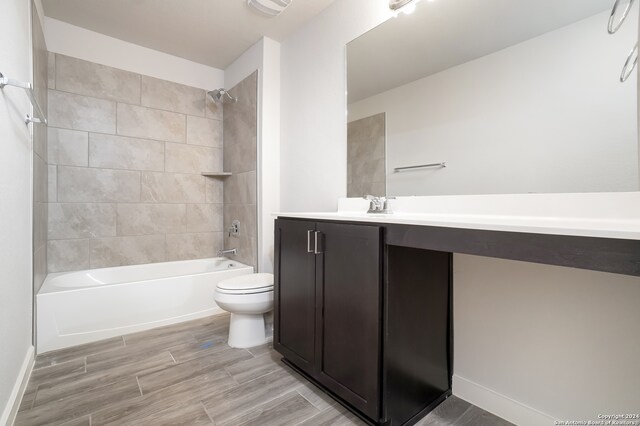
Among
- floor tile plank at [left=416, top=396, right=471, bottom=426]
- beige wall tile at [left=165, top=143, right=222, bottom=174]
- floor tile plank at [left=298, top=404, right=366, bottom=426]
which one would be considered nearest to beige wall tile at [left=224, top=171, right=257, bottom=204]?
beige wall tile at [left=165, top=143, right=222, bottom=174]

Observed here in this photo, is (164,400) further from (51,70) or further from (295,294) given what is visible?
(51,70)

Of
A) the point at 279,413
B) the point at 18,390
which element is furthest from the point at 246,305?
the point at 18,390

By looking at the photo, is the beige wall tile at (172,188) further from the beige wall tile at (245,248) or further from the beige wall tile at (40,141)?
the beige wall tile at (40,141)

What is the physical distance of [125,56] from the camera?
2.73 meters

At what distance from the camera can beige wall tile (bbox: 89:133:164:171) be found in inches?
104

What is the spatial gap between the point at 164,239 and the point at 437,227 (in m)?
2.80

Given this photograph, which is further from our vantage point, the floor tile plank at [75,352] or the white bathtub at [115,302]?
the white bathtub at [115,302]

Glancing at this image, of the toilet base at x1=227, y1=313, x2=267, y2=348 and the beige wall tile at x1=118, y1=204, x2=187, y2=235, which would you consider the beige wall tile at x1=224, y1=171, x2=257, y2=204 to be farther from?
the toilet base at x1=227, y1=313, x2=267, y2=348

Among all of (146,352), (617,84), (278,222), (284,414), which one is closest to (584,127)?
(617,84)

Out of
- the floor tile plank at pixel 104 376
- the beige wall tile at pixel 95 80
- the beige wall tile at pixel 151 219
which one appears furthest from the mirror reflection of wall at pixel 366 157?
the beige wall tile at pixel 95 80

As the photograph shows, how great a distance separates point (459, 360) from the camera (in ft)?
4.89

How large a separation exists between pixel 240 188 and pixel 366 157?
1529mm

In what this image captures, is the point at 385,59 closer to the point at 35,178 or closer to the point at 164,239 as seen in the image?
the point at 35,178

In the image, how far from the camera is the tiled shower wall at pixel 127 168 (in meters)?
2.49
